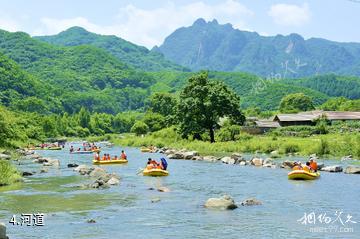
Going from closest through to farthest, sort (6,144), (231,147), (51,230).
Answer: (51,230) → (6,144) → (231,147)

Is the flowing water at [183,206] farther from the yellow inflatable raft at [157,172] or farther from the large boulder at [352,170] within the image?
the large boulder at [352,170]

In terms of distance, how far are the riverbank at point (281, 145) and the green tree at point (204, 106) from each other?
2587 millimetres

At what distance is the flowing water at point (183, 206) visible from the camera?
17.4m

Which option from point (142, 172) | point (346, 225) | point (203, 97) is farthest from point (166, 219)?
point (203, 97)

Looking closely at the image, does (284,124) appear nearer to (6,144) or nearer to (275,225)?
(6,144)

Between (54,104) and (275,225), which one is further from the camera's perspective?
(54,104)

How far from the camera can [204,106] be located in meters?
63.3

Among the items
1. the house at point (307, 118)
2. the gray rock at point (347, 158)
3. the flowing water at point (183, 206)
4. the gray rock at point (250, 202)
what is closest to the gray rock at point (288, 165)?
the flowing water at point (183, 206)

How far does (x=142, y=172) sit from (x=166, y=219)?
18.3 metres

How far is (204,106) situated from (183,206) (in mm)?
41356

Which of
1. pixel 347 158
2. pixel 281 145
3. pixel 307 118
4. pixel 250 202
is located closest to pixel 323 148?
pixel 347 158

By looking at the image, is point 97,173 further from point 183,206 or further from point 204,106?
point 204,106

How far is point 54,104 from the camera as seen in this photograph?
187 metres

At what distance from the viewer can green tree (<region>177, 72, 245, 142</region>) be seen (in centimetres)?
6316
